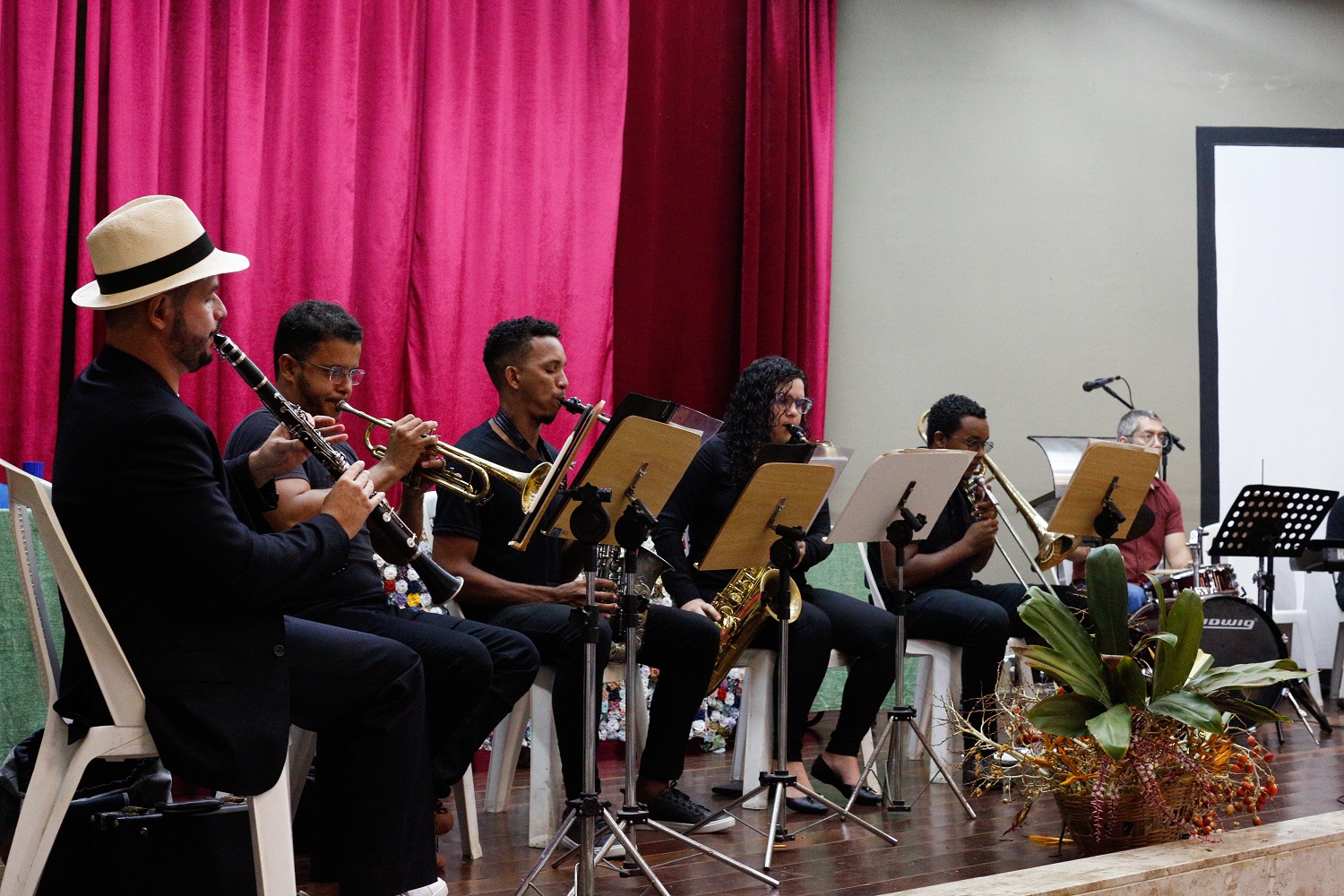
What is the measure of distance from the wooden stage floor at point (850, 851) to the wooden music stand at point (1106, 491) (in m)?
0.91

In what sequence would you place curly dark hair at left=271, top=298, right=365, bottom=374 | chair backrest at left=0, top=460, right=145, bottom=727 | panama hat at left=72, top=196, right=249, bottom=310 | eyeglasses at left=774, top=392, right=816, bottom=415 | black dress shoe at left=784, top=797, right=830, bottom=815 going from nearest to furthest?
chair backrest at left=0, top=460, right=145, bottom=727
panama hat at left=72, top=196, right=249, bottom=310
curly dark hair at left=271, top=298, right=365, bottom=374
black dress shoe at left=784, top=797, right=830, bottom=815
eyeglasses at left=774, top=392, right=816, bottom=415

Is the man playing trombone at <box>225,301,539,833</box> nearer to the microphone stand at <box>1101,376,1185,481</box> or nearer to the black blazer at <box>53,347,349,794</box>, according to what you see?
the black blazer at <box>53,347,349,794</box>

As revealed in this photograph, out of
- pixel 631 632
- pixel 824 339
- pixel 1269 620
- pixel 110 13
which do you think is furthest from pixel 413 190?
pixel 1269 620

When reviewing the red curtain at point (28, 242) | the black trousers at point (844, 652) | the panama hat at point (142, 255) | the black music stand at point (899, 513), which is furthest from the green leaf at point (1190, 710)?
the red curtain at point (28, 242)

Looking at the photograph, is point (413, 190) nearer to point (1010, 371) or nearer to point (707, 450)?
point (707, 450)

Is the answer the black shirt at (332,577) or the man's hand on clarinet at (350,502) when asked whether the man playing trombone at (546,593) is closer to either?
the black shirt at (332,577)

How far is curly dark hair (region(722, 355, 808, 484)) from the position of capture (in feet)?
13.6

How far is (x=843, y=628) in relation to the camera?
4.20 meters

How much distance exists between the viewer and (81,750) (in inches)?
88.4

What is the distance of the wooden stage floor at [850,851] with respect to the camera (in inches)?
123

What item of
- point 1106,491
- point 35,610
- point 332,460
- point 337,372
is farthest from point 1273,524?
point 35,610

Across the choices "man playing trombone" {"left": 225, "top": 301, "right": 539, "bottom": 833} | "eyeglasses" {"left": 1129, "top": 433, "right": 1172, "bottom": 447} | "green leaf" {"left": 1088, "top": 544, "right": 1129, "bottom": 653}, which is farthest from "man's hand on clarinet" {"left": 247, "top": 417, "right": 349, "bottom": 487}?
"eyeglasses" {"left": 1129, "top": 433, "right": 1172, "bottom": 447}

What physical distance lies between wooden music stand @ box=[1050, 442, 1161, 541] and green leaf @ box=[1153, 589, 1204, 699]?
0.96 metres

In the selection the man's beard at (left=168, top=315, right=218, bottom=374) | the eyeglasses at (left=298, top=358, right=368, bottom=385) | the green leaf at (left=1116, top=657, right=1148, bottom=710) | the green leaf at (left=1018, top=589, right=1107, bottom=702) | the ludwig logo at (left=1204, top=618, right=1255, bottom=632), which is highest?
the eyeglasses at (left=298, top=358, right=368, bottom=385)
